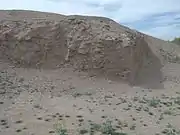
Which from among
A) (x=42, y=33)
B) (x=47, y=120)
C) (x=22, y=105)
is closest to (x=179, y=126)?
(x=47, y=120)

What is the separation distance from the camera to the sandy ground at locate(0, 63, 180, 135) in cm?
1036

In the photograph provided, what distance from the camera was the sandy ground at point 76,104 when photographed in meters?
10.4

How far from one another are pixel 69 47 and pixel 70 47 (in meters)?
0.05

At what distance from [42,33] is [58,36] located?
0.79 meters

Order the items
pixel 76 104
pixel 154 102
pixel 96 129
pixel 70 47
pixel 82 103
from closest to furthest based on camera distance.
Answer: pixel 96 129 → pixel 76 104 → pixel 82 103 → pixel 154 102 → pixel 70 47

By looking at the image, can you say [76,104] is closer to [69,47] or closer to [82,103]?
[82,103]

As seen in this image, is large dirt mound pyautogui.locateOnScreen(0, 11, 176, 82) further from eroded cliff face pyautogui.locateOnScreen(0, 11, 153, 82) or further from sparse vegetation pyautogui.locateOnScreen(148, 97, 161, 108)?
sparse vegetation pyautogui.locateOnScreen(148, 97, 161, 108)

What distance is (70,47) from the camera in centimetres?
1861

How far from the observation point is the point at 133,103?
1380cm

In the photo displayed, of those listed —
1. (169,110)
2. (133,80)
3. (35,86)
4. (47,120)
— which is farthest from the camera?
(133,80)

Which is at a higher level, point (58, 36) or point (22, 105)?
point (58, 36)

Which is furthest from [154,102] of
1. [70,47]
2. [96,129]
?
[70,47]

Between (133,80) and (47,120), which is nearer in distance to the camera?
(47,120)

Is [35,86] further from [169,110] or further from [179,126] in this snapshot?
[179,126]
